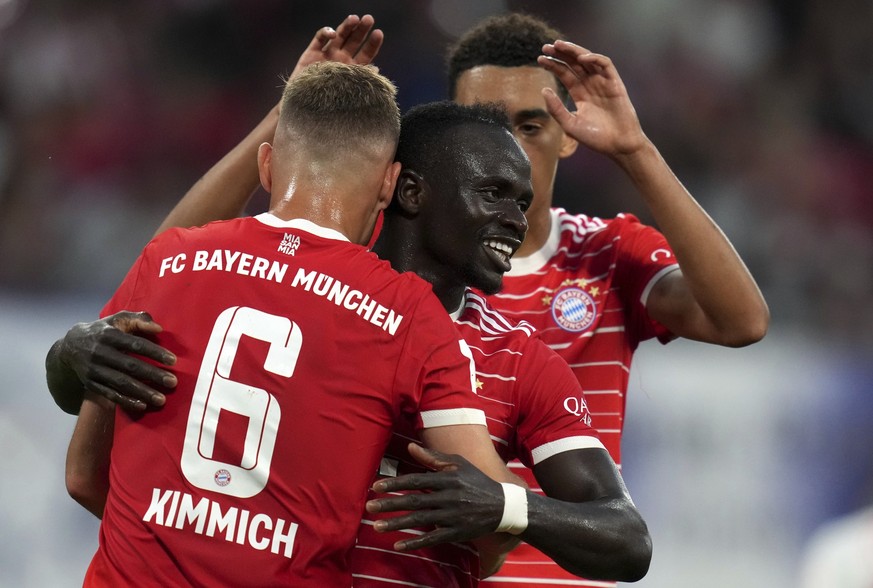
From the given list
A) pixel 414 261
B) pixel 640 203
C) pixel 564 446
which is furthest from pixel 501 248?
pixel 640 203

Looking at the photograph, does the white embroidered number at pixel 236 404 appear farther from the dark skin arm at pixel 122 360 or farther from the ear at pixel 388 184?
the ear at pixel 388 184

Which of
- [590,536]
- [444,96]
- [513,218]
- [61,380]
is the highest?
[444,96]

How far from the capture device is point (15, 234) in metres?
7.72

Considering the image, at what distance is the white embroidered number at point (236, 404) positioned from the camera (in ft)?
8.44

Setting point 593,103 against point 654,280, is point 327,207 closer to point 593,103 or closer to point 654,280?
point 593,103

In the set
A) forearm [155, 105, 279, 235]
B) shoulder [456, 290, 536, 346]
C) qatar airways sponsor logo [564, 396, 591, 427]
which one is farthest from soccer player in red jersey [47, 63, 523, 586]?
forearm [155, 105, 279, 235]

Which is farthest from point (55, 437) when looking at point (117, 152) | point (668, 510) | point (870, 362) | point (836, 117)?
point (836, 117)

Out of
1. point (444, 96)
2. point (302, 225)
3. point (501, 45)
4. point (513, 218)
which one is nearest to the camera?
point (302, 225)

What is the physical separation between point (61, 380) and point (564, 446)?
4.38 feet

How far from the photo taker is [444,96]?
8.87 meters

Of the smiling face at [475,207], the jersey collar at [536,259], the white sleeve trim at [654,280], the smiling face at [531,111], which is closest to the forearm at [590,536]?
the smiling face at [475,207]

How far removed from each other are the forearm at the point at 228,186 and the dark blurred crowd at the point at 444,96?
11.4 ft

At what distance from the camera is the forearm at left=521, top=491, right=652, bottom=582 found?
2593mm

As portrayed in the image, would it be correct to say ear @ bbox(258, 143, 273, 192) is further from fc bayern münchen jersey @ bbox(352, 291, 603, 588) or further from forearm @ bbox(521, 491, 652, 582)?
forearm @ bbox(521, 491, 652, 582)
